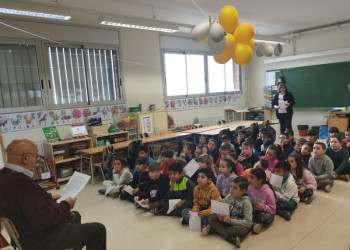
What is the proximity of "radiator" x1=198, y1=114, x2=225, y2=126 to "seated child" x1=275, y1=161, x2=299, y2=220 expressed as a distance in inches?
168

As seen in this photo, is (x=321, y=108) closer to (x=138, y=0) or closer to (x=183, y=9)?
(x=183, y=9)

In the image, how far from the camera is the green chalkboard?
650cm

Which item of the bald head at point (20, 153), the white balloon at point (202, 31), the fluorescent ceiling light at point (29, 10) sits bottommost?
the bald head at point (20, 153)

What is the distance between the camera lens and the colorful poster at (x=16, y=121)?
4.21 m

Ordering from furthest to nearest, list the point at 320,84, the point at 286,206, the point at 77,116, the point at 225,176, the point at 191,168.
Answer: the point at 320,84
the point at 77,116
the point at 191,168
the point at 225,176
the point at 286,206

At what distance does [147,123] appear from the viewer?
5.63m

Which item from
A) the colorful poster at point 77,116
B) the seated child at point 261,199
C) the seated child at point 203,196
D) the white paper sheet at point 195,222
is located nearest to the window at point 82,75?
the colorful poster at point 77,116

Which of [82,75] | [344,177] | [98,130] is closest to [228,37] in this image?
[344,177]

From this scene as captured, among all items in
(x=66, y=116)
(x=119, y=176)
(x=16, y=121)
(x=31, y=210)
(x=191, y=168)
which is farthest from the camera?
(x=66, y=116)

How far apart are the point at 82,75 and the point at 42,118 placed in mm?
1141

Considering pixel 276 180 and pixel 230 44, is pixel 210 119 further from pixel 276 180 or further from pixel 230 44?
pixel 276 180

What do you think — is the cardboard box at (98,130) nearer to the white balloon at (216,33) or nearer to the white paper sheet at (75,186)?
the white paper sheet at (75,186)

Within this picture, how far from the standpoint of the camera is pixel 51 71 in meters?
4.66

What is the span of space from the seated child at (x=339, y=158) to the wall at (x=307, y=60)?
3737 millimetres
